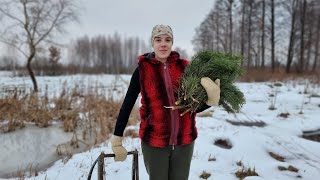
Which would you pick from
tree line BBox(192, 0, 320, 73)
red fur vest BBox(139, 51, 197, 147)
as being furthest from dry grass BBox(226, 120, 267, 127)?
tree line BBox(192, 0, 320, 73)

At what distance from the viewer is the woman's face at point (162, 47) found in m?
2.00

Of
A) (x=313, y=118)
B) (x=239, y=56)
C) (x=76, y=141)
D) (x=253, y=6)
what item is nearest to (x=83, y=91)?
(x=76, y=141)

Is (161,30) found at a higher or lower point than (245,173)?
higher

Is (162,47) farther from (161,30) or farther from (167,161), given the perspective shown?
(167,161)

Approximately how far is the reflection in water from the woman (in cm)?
284

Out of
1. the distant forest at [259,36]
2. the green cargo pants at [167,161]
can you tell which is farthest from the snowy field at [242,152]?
the distant forest at [259,36]

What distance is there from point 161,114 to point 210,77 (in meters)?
0.40

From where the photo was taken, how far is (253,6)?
2555cm

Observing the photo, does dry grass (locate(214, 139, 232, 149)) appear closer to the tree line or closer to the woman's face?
the woman's face

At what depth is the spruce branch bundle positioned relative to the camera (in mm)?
1912

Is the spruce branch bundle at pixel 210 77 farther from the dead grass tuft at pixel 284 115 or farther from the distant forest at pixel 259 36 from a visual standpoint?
the distant forest at pixel 259 36

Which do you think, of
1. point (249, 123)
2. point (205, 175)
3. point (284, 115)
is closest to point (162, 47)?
point (205, 175)

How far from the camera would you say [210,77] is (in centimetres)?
199

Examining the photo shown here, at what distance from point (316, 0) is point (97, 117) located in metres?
22.9
